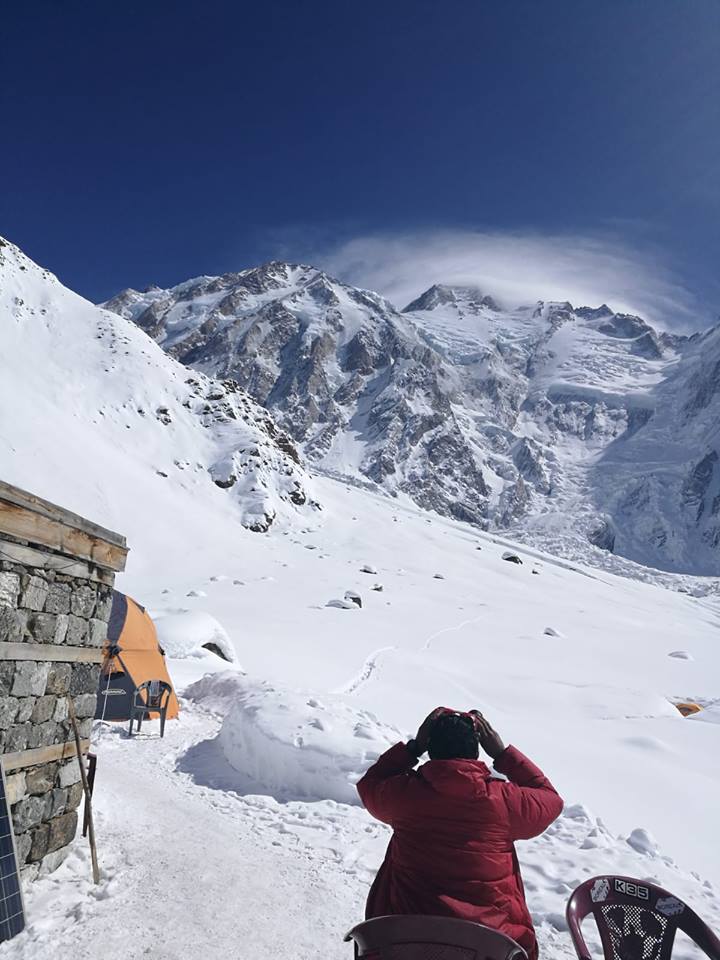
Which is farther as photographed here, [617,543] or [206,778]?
[617,543]

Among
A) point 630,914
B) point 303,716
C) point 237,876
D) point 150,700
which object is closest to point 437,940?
point 630,914

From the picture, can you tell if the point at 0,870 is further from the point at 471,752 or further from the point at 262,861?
the point at 471,752

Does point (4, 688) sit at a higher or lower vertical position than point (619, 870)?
higher

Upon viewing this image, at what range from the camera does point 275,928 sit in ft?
16.6

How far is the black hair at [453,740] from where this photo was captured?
127 inches

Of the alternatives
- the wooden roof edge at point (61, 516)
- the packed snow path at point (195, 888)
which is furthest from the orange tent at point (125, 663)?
the wooden roof edge at point (61, 516)

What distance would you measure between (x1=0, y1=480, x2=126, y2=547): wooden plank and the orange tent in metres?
6.24

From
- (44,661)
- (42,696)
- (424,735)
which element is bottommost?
(42,696)

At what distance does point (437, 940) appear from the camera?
8.34 ft

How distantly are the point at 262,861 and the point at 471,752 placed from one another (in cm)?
427

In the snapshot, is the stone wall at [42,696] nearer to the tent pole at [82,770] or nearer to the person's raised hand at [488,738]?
the tent pole at [82,770]

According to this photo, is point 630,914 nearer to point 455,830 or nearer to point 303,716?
point 455,830

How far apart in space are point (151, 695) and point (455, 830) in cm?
1059

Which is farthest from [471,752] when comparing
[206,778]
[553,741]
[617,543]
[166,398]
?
[617,543]
